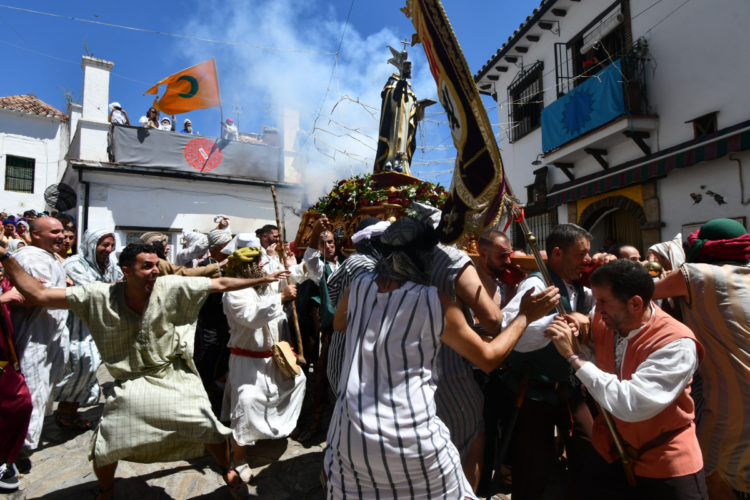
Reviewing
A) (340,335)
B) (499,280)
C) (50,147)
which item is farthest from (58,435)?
(50,147)

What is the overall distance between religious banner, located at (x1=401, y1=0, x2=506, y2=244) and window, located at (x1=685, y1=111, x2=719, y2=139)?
840 centimetres

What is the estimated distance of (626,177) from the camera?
370 inches

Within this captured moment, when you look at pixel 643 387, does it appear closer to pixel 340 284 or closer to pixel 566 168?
pixel 340 284

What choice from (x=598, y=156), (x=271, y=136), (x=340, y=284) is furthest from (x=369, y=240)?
(x=271, y=136)

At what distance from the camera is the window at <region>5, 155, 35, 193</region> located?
18.1 metres

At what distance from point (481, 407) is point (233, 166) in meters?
14.8

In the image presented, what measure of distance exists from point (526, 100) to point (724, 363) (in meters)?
12.9

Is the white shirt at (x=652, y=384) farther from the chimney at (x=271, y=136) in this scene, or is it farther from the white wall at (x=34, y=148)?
the white wall at (x=34, y=148)

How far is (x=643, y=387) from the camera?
1715 mm

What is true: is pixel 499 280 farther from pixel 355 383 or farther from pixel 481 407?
pixel 355 383

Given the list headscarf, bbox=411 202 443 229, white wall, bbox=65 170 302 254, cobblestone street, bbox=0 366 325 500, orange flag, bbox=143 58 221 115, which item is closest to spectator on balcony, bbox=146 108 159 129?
orange flag, bbox=143 58 221 115

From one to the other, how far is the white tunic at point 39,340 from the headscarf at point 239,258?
1690mm

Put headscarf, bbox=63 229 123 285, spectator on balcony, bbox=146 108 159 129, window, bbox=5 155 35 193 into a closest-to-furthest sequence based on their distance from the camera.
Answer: headscarf, bbox=63 229 123 285, spectator on balcony, bbox=146 108 159 129, window, bbox=5 155 35 193

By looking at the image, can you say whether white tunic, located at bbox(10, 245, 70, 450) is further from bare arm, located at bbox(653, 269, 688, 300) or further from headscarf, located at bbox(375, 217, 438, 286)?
bare arm, located at bbox(653, 269, 688, 300)
